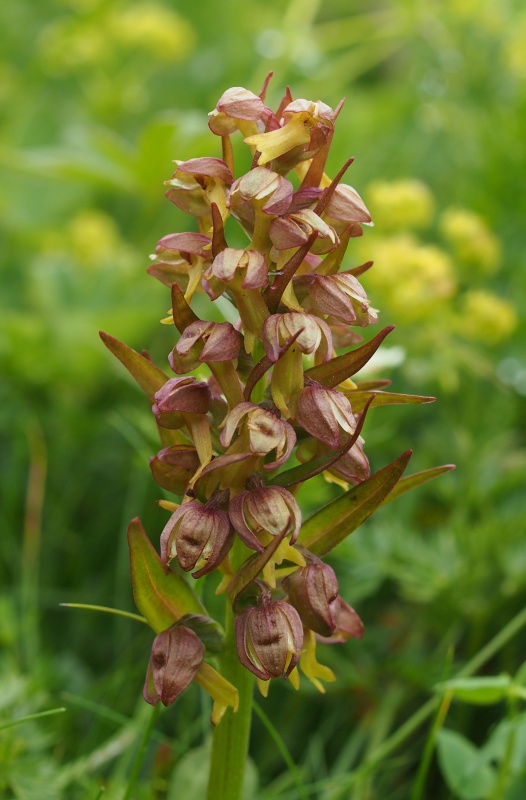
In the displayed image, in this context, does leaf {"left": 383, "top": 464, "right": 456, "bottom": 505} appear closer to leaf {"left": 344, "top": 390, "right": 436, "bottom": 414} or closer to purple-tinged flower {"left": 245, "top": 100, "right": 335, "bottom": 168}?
leaf {"left": 344, "top": 390, "right": 436, "bottom": 414}

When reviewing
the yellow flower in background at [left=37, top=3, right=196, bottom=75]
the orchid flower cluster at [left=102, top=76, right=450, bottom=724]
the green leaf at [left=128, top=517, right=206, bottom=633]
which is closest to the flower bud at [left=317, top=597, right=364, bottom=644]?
the orchid flower cluster at [left=102, top=76, right=450, bottom=724]

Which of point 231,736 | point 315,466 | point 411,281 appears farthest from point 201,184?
point 411,281

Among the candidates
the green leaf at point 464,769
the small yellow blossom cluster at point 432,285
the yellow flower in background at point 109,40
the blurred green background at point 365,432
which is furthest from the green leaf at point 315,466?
the yellow flower in background at point 109,40

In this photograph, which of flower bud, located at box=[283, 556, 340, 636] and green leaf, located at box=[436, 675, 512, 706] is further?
green leaf, located at box=[436, 675, 512, 706]

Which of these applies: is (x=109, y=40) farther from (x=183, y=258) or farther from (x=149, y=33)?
(x=183, y=258)

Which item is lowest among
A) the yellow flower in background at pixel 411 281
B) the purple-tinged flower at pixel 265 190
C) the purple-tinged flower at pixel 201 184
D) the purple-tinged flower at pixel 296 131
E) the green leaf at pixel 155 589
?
the yellow flower in background at pixel 411 281

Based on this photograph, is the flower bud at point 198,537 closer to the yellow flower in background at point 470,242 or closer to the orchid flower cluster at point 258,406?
the orchid flower cluster at point 258,406

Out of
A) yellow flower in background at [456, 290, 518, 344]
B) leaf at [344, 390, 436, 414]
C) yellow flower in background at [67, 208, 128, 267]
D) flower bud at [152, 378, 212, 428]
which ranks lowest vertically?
yellow flower in background at [67, 208, 128, 267]

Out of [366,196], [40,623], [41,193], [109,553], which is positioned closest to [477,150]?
[366,196]
